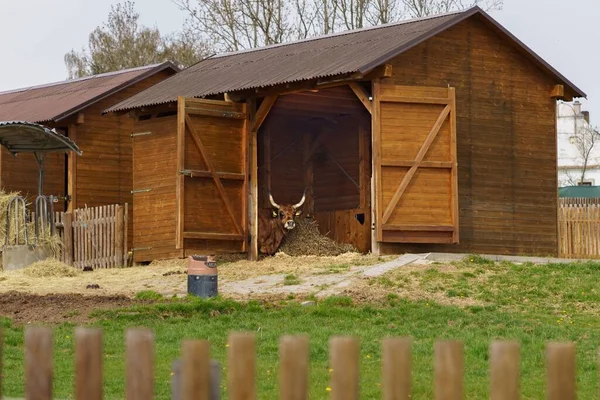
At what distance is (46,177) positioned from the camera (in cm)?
3077

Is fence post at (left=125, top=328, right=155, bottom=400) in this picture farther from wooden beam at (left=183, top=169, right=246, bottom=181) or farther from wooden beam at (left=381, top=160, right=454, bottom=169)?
wooden beam at (left=183, top=169, right=246, bottom=181)

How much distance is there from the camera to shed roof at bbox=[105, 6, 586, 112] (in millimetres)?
23641

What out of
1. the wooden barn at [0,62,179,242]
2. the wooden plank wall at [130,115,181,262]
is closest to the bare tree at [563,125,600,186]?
the wooden barn at [0,62,179,242]

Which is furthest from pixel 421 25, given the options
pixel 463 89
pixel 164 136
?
pixel 164 136

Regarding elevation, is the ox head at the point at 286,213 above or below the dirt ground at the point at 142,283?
above

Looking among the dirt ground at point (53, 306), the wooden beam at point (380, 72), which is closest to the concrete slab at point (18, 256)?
the dirt ground at point (53, 306)

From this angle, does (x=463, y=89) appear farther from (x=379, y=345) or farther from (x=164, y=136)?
(x=379, y=345)

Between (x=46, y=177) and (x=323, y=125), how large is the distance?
23.5ft

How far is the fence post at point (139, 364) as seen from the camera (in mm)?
4191

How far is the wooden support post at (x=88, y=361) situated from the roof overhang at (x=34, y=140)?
21740 millimetres

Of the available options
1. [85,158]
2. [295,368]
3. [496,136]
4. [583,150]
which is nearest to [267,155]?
[85,158]

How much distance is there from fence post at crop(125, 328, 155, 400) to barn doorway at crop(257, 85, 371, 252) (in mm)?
21539

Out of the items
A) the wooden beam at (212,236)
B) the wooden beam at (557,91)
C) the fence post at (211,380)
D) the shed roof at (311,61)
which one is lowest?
the fence post at (211,380)

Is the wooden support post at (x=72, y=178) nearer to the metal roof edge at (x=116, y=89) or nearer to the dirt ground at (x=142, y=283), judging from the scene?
the metal roof edge at (x=116, y=89)
